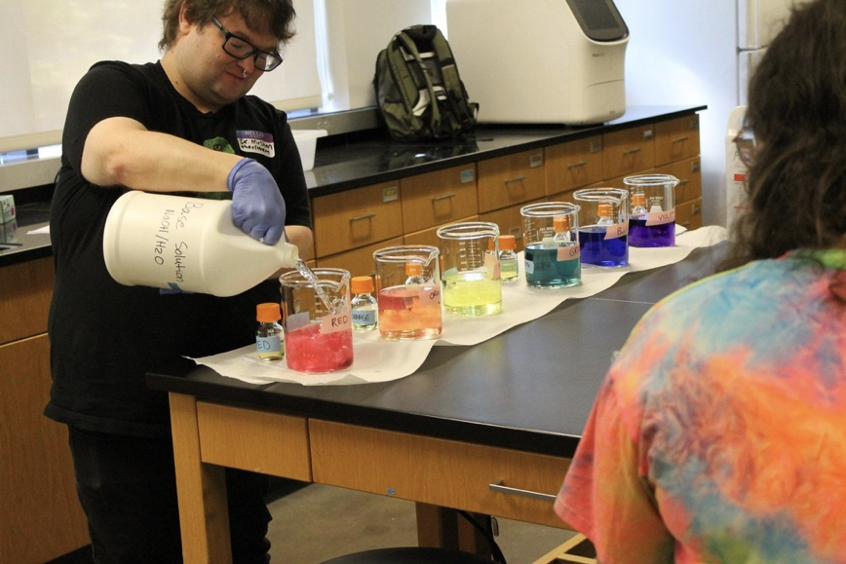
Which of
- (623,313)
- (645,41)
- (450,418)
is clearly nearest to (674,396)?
(450,418)

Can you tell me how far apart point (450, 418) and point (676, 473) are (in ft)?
1.88

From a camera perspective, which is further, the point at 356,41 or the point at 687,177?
the point at 687,177

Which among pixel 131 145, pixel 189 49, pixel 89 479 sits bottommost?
pixel 89 479

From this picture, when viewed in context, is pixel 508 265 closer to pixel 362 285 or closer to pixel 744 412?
pixel 362 285

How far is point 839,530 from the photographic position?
0.72 m

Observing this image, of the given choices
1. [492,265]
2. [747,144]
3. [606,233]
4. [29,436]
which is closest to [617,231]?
[606,233]

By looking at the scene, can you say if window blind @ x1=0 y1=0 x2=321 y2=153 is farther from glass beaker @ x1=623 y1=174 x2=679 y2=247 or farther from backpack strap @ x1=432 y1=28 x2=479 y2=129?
glass beaker @ x1=623 y1=174 x2=679 y2=247

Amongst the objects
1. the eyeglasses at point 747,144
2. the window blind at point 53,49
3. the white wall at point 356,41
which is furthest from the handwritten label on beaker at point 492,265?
the white wall at point 356,41

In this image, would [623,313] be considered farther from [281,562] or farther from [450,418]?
[281,562]

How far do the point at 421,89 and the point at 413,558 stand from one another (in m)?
2.81

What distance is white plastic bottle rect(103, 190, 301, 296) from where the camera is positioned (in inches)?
56.0

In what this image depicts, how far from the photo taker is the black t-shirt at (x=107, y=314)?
1668mm

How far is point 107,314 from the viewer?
1.68 metres

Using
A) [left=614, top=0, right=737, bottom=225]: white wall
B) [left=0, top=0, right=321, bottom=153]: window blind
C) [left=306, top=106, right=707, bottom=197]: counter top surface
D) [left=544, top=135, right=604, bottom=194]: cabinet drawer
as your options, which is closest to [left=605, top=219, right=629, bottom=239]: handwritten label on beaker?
[left=306, top=106, right=707, bottom=197]: counter top surface
